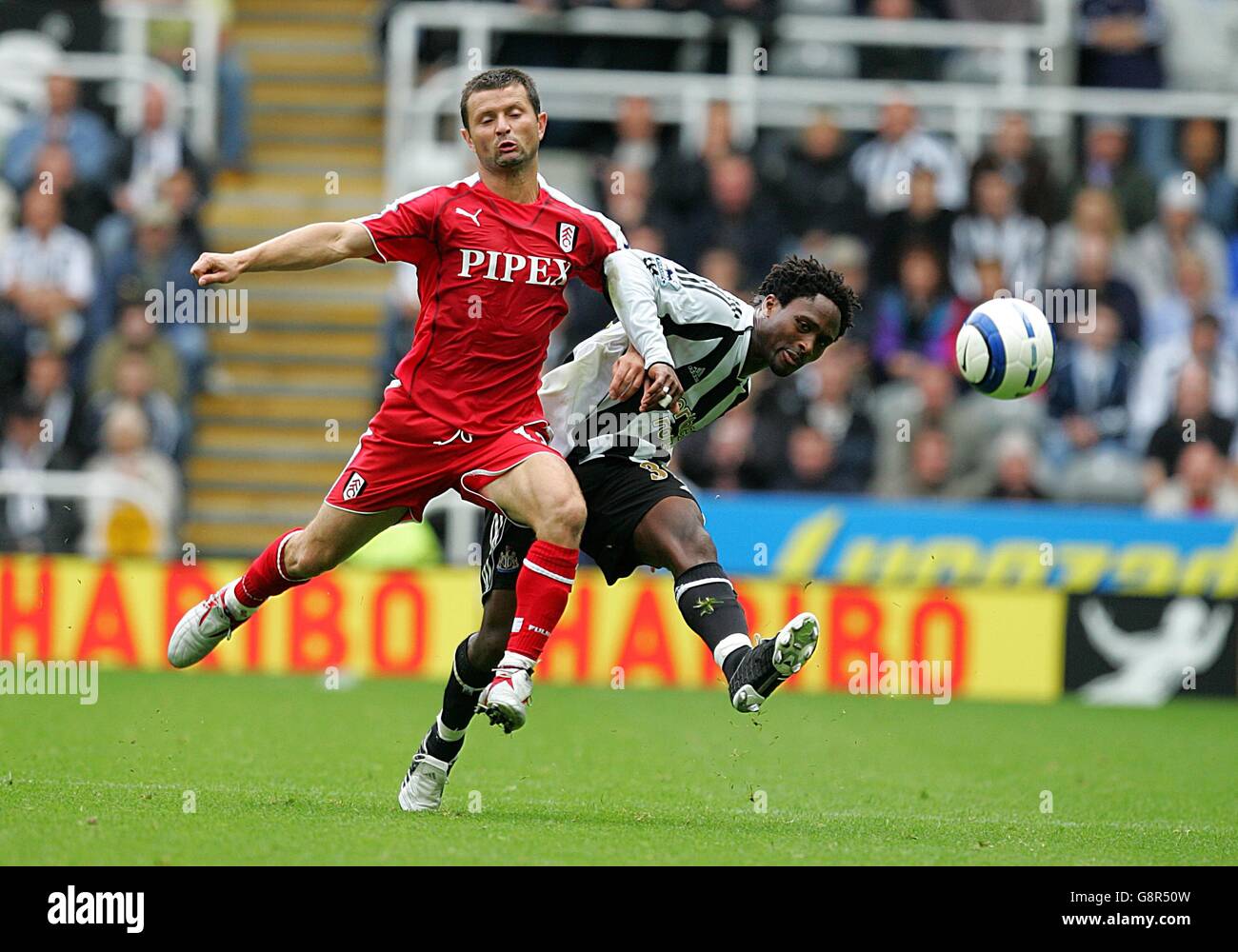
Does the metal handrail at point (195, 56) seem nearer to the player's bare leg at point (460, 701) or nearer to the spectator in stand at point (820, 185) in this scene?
the spectator in stand at point (820, 185)

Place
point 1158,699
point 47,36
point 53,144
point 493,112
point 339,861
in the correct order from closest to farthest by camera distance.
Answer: point 339,861, point 493,112, point 1158,699, point 53,144, point 47,36

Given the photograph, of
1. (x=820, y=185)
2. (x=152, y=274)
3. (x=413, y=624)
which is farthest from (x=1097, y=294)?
(x=152, y=274)

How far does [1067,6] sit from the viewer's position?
723 inches

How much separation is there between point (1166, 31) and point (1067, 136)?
1561 millimetres

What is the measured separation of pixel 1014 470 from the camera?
15.2m

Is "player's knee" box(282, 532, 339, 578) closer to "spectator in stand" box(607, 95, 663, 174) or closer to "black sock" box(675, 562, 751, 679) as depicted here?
"black sock" box(675, 562, 751, 679)

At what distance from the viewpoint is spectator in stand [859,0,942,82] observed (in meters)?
17.6

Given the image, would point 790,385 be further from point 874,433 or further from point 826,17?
point 826,17

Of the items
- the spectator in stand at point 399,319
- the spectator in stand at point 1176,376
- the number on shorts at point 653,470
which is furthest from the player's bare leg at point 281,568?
the spectator in stand at point 1176,376

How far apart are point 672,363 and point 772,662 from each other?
55.7 inches

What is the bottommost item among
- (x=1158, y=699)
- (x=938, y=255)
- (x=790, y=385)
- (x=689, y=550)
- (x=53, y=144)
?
(x=1158, y=699)

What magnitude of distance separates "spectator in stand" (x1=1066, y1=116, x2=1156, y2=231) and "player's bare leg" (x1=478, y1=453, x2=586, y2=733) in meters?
10.5

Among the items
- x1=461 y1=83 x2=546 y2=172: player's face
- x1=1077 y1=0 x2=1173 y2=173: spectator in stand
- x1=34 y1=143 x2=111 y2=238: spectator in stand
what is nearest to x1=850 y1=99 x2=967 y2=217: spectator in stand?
x1=1077 y1=0 x2=1173 y2=173: spectator in stand

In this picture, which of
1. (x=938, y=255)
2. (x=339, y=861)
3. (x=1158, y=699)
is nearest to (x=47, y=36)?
(x=938, y=255)
